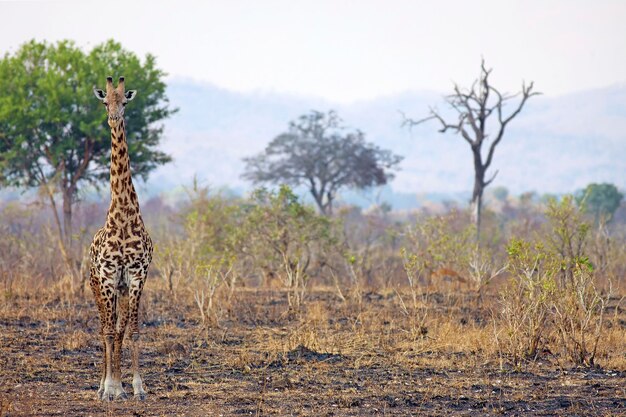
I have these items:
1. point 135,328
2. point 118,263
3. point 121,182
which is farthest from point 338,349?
point 121,182

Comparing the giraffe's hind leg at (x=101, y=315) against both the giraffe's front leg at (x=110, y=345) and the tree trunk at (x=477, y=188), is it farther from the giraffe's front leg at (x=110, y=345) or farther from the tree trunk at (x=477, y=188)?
the tree trunk at (x=477, y=188)

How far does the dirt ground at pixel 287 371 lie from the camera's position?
330 inches

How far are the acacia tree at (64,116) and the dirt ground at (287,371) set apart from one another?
7774 millimetres

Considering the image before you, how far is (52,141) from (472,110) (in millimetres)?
12421

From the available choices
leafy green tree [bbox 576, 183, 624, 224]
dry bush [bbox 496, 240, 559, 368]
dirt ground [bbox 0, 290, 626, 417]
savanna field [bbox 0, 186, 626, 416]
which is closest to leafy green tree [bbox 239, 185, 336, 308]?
savanna field [bbox 0, 186, 626, 416]

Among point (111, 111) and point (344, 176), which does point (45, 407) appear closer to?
point (111, 111)

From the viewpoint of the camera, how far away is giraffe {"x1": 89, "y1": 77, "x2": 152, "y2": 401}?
345 inches

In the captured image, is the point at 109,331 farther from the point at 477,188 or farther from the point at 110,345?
the point at 477,188

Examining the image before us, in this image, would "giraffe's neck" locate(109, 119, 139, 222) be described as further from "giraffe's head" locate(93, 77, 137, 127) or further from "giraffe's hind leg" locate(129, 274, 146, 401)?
"giraffe's hind leg" locate(129, 274, 146, 401)

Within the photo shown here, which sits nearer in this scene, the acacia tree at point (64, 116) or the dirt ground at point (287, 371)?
the dirt ground at point (287, 371)

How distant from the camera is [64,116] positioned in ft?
69.5

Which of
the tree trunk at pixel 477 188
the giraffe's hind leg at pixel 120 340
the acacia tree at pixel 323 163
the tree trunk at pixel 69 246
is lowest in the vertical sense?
the giraffe's hind leg at pixel 120 340

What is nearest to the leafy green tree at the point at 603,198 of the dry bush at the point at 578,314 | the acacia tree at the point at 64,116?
the acacia tree at the point at 64,116

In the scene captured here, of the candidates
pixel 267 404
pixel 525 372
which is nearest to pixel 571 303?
pixel 525 372
